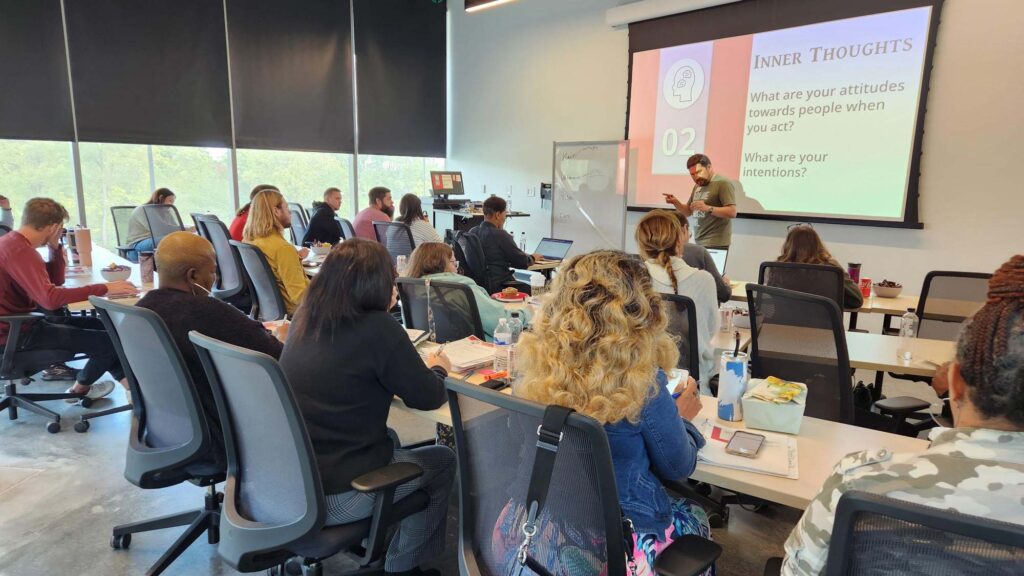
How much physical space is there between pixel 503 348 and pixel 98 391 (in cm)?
313

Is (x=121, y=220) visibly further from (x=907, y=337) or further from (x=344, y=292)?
(x=907, y=337)

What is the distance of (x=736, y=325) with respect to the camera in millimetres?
3184

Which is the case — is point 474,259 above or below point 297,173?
below

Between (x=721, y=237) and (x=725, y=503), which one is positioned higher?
(x=721, y=237)

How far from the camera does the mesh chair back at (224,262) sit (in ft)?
14.1

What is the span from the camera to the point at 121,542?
2.33 metres

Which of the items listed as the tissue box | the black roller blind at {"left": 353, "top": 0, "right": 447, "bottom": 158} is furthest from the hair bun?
the black roller blind at {"left": 353, "top": 0, "right": 447, "bottom": 158}

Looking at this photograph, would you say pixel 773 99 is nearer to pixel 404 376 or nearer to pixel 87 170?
pixel 404 376

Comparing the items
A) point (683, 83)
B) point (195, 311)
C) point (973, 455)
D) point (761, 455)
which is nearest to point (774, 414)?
point (761, 455)

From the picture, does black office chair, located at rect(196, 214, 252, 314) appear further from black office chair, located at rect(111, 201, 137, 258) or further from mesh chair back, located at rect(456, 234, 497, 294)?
black office chair, located at rect(111, 201, 137, 258)

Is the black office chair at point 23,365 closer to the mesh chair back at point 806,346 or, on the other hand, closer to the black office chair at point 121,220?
the black office chair at point 121,220

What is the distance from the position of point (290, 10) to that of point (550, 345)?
833 cm

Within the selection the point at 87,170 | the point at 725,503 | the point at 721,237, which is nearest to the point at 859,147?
the point at 721,237

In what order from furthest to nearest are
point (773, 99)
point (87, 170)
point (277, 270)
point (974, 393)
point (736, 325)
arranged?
point (87, 170) → point (773, 99) → point (277, 270) → point (736, 325) → point (974, 393)
